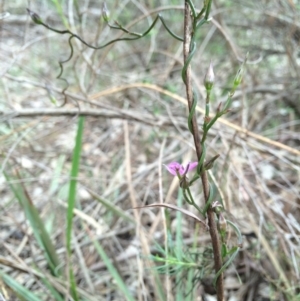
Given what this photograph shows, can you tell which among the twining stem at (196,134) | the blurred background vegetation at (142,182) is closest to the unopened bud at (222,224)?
the twining stem at (196,134)

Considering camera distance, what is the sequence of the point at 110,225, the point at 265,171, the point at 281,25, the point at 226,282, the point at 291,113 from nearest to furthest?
the point at 226,282 < the point at 110,225 < the point at 265,171 < the point at 291,113 < the point at 281,25

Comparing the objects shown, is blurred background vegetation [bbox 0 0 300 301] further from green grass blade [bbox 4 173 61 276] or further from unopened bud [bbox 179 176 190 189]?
unopened bud [bbox 179 176 190 189]

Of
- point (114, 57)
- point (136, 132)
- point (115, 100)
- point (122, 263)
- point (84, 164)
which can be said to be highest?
point (114, 57)

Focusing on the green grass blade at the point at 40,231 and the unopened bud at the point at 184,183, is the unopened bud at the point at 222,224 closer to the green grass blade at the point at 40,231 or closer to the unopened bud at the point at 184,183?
the unopened bud at the point at 184,183

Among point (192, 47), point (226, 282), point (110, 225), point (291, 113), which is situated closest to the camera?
point (192, 47)

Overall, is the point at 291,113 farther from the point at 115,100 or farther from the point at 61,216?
the point at 61,216

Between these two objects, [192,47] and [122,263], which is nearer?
[192,47]

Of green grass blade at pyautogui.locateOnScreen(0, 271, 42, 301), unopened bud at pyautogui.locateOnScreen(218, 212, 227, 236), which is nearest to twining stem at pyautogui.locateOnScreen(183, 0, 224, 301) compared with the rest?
unopened bud at pyautogui.locateOnScreen(218, 212, 227, 236)

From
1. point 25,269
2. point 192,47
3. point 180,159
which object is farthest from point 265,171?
point 192,47
